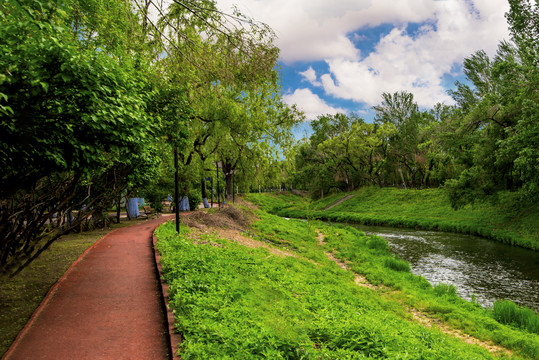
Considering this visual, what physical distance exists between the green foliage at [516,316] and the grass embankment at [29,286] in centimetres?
1099

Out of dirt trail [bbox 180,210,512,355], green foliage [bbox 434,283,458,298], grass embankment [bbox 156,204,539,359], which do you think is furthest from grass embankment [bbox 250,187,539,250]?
grass embankment [bbox 156,204,539,359]

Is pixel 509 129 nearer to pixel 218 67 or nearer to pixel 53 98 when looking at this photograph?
pixel 218 67

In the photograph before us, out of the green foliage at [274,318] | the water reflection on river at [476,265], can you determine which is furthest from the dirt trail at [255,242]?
the water reflection on river at [476,265]

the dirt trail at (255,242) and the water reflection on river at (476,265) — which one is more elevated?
the dirt trail at (255,242)

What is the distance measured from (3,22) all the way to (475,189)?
2901 centimetres

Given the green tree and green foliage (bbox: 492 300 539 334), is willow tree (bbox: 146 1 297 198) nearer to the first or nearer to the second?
the green tree

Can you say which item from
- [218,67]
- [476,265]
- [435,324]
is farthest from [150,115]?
[476,265]

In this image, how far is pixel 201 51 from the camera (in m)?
7.54

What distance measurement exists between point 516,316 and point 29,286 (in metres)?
12.5

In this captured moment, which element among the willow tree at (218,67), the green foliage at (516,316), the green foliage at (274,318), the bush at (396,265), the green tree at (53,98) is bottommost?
the green foliage at (516,316)

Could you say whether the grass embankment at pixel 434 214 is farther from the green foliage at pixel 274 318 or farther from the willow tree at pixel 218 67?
the green foliage at pixel 274 318

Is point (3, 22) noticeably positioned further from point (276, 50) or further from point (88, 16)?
point (276, 50)

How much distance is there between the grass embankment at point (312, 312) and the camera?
15.2 feet

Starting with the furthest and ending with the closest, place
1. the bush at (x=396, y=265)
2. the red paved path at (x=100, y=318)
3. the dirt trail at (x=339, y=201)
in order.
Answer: the dirt trail at (x=339, y=201), the bush at (x=396, y=265), the red paved path at (x=100, y=318)
